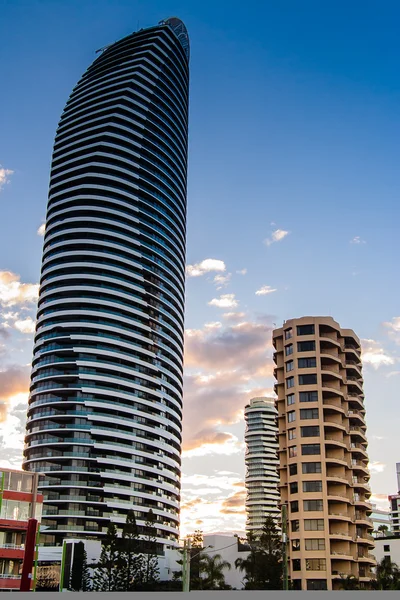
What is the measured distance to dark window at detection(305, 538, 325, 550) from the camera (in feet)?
339

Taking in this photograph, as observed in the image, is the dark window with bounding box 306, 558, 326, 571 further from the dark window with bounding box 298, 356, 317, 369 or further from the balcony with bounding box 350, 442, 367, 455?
the dark window with bounding box 298, 356, 317, 369

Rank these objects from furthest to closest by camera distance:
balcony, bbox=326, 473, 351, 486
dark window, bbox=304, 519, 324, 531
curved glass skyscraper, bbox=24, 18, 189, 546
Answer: curved glass skyscraper, bbox=24, 18, 189, 546, balcony, bbox=326, 473, 351, 486, dark window, bbox=304, 519, 324, 531

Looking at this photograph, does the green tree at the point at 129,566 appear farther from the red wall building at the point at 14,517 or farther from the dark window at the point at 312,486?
the red wall building at the point at 14,517

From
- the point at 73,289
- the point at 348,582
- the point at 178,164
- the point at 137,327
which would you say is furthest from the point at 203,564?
the point at 178,164

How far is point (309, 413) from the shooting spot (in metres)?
113

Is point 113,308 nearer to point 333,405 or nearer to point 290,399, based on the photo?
point 290,399

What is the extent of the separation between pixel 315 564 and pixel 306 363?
32584mm

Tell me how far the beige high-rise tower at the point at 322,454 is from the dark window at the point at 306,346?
0.58 ft

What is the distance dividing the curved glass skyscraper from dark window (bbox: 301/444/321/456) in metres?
46.8

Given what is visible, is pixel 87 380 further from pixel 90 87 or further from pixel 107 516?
pixel 90 87

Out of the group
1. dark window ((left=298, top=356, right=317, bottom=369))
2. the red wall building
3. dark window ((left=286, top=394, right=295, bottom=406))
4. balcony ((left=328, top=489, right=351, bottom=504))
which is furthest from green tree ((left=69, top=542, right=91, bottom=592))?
dark window ((left=298, top=356, right=317, bottom=369))

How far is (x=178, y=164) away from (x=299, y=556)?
391 feet

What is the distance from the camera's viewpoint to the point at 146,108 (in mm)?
183125

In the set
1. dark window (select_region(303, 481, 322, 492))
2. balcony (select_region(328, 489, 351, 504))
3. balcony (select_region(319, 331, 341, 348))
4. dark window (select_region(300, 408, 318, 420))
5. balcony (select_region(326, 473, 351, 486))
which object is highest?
balcony (select_region(319, 331, 341, 348))
